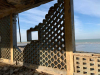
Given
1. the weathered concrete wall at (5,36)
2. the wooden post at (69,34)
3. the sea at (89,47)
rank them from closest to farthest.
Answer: the wooden post at (69,34) < the weathered concrete wall at (5,36) < the sea at (89,47)

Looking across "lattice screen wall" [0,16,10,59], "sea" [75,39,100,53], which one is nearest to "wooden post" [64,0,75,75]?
"lattice screen wall" [0,16,10,59]

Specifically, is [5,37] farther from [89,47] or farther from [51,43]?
[89,47]

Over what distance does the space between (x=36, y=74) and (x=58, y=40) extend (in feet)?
5.55

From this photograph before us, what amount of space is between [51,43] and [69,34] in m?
0.91

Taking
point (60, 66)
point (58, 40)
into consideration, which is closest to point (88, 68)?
point (60, 66)

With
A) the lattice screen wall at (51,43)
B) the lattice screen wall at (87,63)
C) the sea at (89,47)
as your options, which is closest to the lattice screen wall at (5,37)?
the lattice screen wall at (51,43)

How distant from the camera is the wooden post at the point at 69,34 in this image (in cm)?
282

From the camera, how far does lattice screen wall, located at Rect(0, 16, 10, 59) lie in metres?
5.08

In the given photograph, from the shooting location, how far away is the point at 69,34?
2.89m

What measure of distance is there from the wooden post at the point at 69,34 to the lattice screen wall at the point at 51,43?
18 centimetres

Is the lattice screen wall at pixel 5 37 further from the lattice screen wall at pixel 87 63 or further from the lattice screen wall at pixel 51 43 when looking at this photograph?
the lattice screen wall at pixel 87 63

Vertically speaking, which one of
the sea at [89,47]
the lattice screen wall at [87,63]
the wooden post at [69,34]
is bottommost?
the sea at [89,47]

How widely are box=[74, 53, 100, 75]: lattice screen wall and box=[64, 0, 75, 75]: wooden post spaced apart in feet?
0.61

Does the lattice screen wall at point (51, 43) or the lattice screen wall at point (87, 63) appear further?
the lattice screen wall at point (51, 43)
